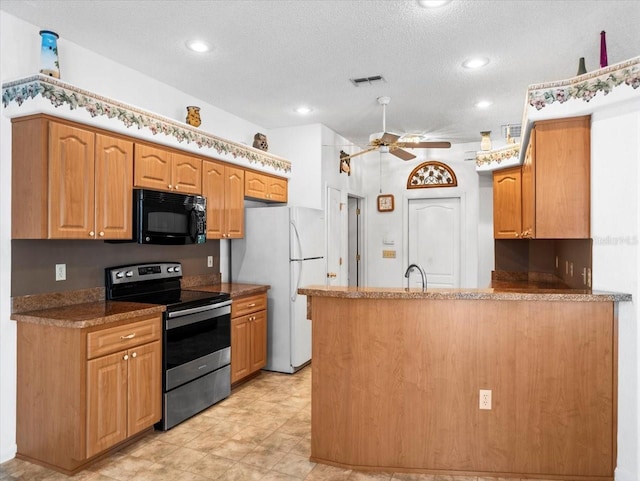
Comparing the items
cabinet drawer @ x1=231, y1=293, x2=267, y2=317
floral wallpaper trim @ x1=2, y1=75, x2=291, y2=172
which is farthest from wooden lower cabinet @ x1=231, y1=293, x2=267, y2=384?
floral wallpaper trim @ x1=2, y1=75, x2=291, y2=172

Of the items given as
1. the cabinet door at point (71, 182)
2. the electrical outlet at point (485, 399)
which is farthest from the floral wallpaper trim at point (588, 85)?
the cabinet door at point (71, 182)

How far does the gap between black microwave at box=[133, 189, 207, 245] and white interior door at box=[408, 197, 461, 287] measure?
11.6 feet

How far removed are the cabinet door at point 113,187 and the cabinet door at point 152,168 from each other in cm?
6

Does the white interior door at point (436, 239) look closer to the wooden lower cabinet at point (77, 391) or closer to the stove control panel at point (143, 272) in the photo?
the stove control panel at point (143, 272)

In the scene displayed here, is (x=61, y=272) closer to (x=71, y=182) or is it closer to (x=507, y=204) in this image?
(x=71, y=182)

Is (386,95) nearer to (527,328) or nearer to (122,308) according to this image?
(527,328)

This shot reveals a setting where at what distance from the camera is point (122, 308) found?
9.54ft

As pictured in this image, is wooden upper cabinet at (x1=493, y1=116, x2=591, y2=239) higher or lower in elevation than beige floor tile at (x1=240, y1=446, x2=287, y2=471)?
higher

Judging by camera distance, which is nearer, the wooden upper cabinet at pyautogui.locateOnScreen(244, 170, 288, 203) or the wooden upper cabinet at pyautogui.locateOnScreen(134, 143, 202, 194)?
the wooden upper cabinet at pyautogui.locateOnScreen(134, 143, 202, 194)

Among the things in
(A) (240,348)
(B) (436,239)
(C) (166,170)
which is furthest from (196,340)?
(B) (436,239)

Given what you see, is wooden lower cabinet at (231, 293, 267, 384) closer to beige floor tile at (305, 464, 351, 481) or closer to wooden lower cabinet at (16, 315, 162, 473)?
wooden lower cabinet at (16, 315, 162, 473)

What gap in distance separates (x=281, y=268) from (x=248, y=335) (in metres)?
0.74

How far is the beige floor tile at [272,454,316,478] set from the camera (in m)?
2.56

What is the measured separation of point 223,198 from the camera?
13.5 ft
